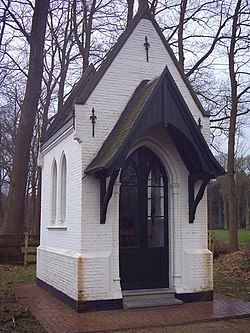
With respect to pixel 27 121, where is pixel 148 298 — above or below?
below

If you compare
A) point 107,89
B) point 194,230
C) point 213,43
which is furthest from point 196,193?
point 213,43

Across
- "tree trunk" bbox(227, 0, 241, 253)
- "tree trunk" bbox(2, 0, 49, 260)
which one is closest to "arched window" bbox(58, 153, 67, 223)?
"tree trunk" bbox(2, 0, 49, 260)

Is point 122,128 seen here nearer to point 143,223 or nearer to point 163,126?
point 163,126

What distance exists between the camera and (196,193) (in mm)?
11852

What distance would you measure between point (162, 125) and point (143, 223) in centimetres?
243

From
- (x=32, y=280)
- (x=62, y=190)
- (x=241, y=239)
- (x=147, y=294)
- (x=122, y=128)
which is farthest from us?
(x=241, y=239)

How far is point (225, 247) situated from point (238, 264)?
624 centimetres

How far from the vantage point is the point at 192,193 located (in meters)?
11.8

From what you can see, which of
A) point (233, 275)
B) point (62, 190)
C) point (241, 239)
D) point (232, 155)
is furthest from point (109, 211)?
point (241, 239)

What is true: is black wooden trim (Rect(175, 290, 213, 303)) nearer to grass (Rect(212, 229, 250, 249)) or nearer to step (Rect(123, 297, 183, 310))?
step (Rect(123, 297, 183, 310))

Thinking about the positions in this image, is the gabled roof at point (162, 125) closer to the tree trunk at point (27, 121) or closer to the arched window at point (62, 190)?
the arched window at point (62, 190)

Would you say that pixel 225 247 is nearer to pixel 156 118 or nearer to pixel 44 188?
pixel 44 188

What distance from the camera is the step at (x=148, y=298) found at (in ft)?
34.7

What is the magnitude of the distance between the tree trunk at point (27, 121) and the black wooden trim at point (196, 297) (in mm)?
11015
